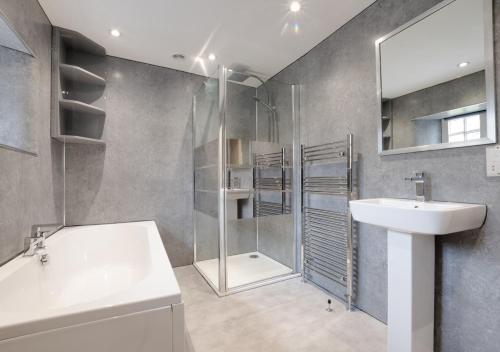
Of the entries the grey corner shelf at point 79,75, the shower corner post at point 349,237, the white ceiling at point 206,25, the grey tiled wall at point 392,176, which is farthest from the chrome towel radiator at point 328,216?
the grey corner shelf at point 79,75

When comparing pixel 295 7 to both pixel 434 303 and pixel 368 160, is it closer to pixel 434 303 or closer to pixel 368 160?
pixel 368 160

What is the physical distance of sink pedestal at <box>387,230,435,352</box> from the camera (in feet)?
4.37

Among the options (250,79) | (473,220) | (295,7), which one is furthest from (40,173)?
(473,220)

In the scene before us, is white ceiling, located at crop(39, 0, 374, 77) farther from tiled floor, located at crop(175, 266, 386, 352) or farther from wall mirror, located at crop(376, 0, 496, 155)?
tiled floor, located at crop(175, 266, 386, 352)

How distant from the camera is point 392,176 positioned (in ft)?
5.61

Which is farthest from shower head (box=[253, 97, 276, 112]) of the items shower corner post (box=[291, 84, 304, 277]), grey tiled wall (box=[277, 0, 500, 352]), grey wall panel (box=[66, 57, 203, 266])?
grey wall panel (box=[66, 57, 203, 266])

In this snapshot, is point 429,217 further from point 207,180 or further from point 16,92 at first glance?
point 16,92

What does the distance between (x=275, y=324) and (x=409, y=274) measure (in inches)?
38.7

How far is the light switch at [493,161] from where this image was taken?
3.95ft

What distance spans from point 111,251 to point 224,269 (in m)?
1.09

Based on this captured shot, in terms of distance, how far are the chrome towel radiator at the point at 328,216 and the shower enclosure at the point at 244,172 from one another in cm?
17

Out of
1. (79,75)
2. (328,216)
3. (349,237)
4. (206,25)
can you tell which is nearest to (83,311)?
(349,237)

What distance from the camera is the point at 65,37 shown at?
2170 mm

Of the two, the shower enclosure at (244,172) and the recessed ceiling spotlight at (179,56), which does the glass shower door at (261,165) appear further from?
the recessed ceiling spotlight at (179,56)
